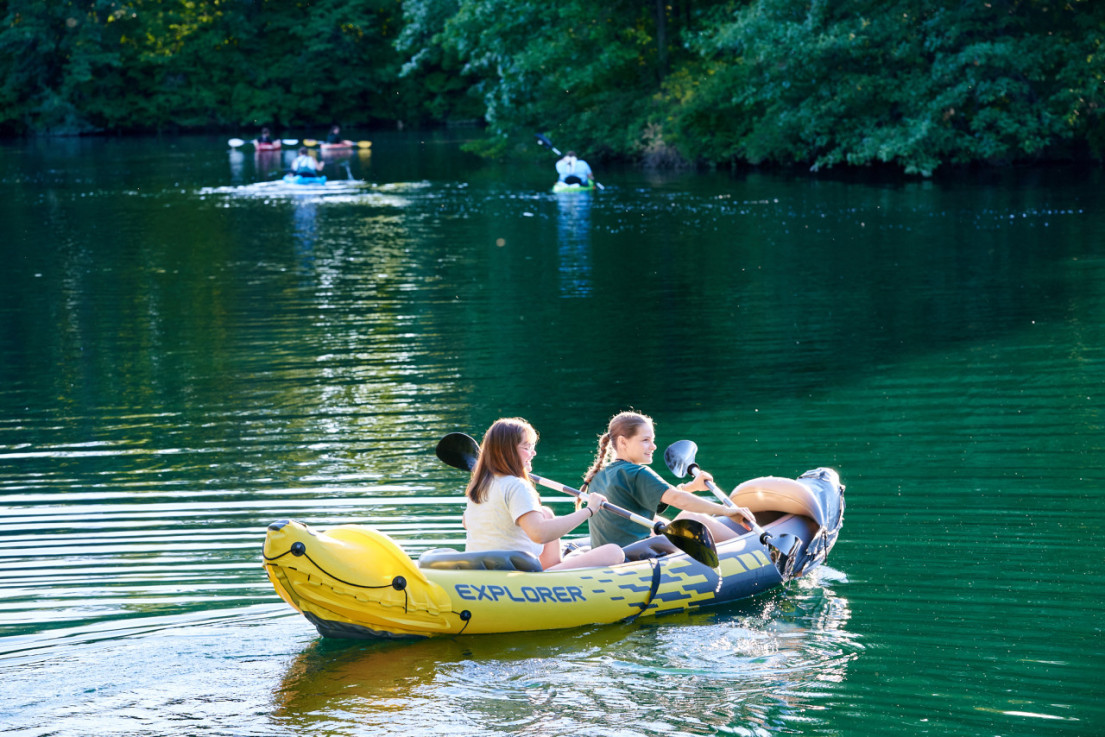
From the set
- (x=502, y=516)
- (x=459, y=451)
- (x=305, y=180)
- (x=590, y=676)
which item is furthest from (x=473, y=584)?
(x=305, y=180)

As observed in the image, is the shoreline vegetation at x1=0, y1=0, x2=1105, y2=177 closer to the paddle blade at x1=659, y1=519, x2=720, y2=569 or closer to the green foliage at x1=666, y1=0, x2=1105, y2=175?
the green foliage at x1=666, y1=0, x2=1105, y2=175

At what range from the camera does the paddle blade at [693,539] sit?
20.7ft

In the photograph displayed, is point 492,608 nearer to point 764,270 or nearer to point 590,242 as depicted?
point 764,270

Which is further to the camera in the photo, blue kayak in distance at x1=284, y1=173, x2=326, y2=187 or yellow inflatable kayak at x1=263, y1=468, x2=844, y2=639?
blue kayak in distance at x1=284, y1=173, x2=326, y2=187

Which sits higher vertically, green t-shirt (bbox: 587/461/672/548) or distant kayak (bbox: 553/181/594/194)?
distant kayak (bbox: 553/181/594/194)

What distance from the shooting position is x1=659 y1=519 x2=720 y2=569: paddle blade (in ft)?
20.7

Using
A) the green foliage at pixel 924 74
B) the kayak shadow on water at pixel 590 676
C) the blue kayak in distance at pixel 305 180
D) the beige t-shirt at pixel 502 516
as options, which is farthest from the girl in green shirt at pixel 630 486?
the blue kayak in distance at pixel 305 180

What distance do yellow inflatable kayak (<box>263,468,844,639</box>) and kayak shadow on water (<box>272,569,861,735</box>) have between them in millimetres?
89

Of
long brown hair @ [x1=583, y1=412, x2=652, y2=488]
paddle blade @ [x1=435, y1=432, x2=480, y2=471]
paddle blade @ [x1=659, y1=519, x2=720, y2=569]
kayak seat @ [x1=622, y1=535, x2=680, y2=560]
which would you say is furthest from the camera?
paddle blade @ [x1=435, y1=432, x2=480, y2=471]

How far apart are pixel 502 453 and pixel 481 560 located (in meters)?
0.51

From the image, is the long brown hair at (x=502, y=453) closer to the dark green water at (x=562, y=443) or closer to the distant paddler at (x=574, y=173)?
the dark green water at (x=562, y=443)

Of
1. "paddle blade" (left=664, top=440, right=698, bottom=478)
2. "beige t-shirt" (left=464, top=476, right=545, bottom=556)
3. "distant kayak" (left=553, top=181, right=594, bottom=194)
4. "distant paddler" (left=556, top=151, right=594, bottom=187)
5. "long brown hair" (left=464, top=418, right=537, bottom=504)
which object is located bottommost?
"beige t-shirt" (left=464, top=476, right=545, bottom=556)

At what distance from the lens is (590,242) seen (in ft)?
70.6

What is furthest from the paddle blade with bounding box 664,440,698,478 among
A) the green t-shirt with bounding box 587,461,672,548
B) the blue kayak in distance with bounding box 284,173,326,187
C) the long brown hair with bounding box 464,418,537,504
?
the blue kayak in distance with bounding box 284,173,326,187
